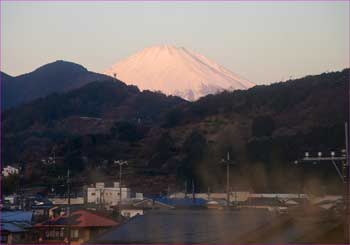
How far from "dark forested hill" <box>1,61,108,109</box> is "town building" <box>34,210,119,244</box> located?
81.4 meters

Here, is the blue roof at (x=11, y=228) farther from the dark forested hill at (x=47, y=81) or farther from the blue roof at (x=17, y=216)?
the dark forested hill at (x=47, y=81)

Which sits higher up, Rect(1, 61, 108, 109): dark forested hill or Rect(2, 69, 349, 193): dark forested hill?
Rect(1, 61, 108, 109): dark forested hill

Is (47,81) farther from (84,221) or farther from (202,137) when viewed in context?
(84,221)

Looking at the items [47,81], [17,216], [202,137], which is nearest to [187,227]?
[17,216]

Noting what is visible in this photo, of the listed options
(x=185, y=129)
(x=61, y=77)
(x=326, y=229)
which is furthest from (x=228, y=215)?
(x=61, y=77)

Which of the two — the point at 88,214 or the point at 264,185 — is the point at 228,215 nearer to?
the point at 88,214

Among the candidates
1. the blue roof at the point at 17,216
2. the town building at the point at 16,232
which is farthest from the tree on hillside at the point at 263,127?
the town building at the point at 16,232

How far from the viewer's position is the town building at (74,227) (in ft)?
30.0

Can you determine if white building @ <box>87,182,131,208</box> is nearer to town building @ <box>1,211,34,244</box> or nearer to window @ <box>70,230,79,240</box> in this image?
town building @ <box>1,211,34,244</box>

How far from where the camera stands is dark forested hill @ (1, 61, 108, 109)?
302 ft

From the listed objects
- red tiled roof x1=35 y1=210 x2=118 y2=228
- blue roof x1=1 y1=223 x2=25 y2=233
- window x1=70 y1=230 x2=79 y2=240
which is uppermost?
red tiled roof x1=35 y1=210 x2=118 y2=228

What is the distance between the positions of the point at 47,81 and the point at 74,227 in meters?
90.3

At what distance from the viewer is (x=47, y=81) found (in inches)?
3868

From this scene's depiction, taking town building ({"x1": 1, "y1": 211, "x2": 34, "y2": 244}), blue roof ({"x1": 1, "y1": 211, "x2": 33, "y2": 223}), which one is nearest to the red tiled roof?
town building ({"x1": 1, "y1": 211, "x2": 34, "y2": 244})
